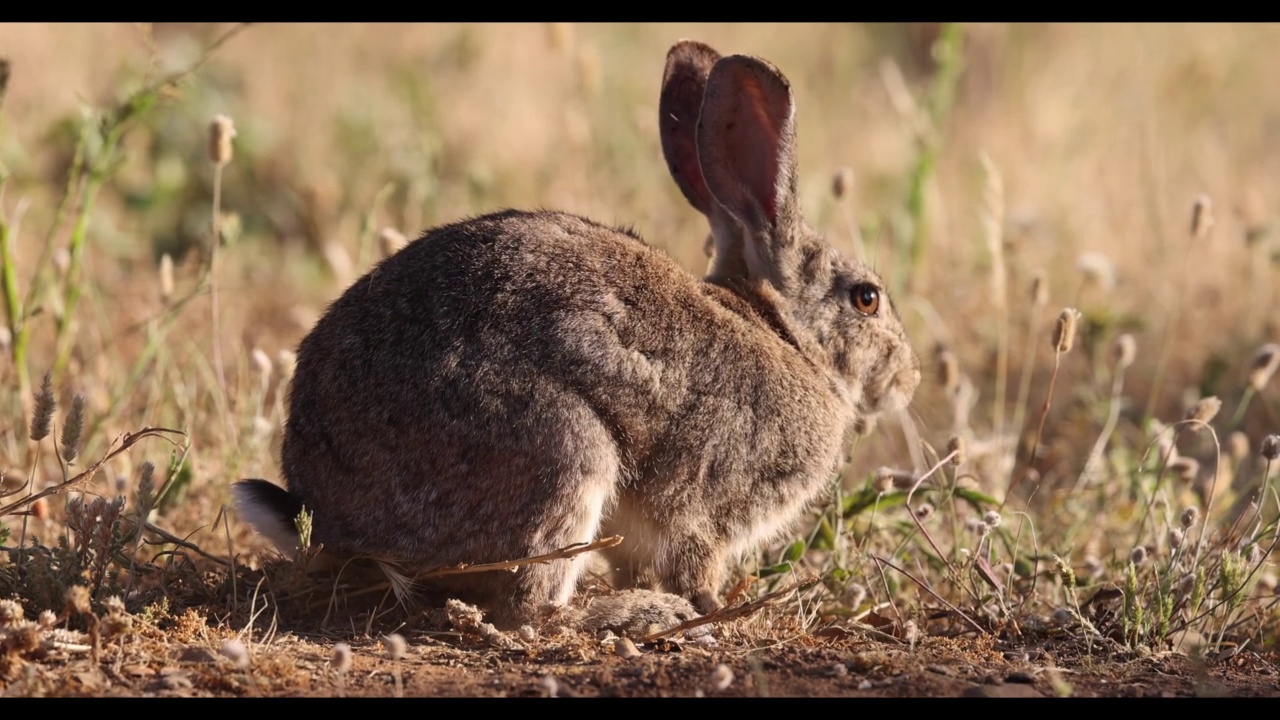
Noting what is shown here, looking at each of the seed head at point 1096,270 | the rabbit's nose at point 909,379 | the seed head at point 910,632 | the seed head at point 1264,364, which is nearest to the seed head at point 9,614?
the seed head at point 910,632

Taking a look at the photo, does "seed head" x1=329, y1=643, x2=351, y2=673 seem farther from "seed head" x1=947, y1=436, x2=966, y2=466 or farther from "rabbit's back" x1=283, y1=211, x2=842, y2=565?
"seed head" x1=947, y1=436, x2=966, y2=466

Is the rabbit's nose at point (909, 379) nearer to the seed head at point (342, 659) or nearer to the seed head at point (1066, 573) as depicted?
the seed head at point (1066, 573)

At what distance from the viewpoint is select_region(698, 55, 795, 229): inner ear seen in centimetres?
441

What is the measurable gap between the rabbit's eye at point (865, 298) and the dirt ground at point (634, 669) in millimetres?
1224

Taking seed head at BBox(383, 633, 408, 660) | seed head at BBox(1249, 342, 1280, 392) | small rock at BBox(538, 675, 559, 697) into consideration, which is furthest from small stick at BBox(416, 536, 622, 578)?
seed head at BBox(1249, 342, 1280, 392)

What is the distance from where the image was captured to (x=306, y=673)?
3.44 meters

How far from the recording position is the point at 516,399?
383 centimetres

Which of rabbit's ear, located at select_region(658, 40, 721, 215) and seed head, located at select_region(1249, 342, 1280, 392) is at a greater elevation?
rabbit's ear, located at select_region(658, 40, 721, 215)

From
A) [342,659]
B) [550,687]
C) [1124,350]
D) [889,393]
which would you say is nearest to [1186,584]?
[1124,350]

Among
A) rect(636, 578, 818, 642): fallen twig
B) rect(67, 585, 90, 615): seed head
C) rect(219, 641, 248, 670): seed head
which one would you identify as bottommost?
rect(636, 578, 818, 642): fallen twig

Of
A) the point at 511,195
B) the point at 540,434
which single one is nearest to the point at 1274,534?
the point at 540,434

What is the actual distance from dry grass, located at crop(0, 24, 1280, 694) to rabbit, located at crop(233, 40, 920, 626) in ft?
0.74

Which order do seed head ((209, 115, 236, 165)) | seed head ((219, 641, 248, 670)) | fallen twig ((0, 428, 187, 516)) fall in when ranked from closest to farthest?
seed head ((219, 641, 248, 670)) < fallen twig ((0, 428, 187, 516)) < seed head ((209, 115, 236, 165))
